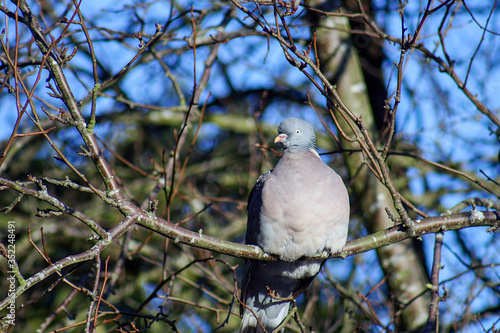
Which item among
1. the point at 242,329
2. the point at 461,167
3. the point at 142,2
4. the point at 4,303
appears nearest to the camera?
the point at 4,303

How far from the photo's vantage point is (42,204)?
20.1 ft

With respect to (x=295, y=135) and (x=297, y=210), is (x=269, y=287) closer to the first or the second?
(x=297, y=210)

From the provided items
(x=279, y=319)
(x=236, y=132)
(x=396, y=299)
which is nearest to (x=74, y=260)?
(x=279, y=319)

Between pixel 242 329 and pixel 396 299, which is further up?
pixel 396 299

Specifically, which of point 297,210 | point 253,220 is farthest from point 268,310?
point 297,210

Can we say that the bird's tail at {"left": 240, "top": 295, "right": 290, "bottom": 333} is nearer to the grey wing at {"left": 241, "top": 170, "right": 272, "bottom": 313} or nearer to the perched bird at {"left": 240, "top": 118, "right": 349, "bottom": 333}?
the grey wing at {"left": 241, "top": 170, "right": 272, "bottom": 313}

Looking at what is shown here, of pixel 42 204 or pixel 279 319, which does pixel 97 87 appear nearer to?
pixel 279 319

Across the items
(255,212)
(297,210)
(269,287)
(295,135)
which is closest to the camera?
(297,210)

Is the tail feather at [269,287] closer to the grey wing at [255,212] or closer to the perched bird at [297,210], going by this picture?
the perched bird at [297,210]

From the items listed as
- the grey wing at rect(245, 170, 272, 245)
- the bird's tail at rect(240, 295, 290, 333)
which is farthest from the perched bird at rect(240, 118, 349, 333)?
the bird's tail at rect(240, 295, 290, 333)

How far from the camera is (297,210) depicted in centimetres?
298

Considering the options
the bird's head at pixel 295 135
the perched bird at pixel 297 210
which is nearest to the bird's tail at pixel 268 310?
the perched bird at pixel 297 210

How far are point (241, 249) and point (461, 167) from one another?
3841 millimetres

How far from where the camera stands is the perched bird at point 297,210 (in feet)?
9.80
